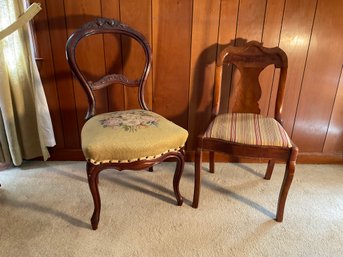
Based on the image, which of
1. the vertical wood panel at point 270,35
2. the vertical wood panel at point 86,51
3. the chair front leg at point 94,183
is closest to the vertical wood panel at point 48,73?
the vertical wood panel at point 86,51

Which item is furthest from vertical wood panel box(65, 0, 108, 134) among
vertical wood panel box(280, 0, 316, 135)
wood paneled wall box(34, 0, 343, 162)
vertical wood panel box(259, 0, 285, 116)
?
vertical wood panel box(280, 0, 316, 135)

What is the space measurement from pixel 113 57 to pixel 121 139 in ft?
2.32

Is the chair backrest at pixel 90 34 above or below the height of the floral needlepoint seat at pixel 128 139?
above

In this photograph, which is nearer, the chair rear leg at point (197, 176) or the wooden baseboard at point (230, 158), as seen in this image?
the chair rear leg at point (197, 176)

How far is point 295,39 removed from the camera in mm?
1522

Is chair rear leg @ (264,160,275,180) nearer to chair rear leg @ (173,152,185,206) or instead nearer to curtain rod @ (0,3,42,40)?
chair rear leg @ (173,152,185,206)

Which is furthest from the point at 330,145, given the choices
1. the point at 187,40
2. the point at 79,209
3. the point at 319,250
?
the point at 79,209

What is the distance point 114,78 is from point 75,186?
718 mm

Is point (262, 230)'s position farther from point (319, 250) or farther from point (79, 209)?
point (79, 209)

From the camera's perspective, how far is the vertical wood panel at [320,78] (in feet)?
4.86

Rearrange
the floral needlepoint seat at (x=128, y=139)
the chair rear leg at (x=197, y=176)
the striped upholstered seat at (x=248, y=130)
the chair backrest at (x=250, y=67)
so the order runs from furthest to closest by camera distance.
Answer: the chair backrest at (x=250, y=67)
the chair rear leg at (x=197, y=176)
the striped upholstered seat at (x=248, y=130)
the floral needlepoint seat at (x=128, y=139)

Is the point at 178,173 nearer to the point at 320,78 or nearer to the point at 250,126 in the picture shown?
the point at 250,126

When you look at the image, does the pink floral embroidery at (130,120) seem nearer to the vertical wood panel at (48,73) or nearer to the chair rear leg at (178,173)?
the chair rear leg at (178,173)

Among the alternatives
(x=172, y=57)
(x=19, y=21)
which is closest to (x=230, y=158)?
(x=172, y=57)
